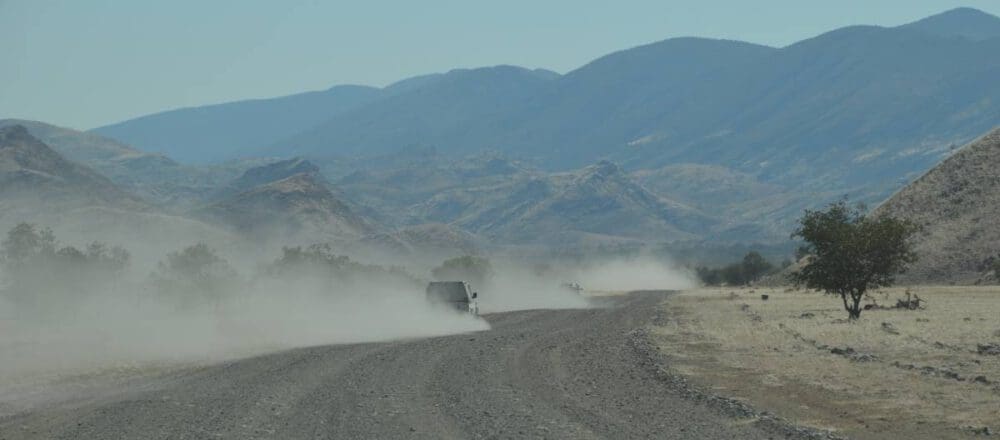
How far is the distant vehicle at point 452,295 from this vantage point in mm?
56031

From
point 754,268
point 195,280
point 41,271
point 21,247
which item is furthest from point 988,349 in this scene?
point 754,268

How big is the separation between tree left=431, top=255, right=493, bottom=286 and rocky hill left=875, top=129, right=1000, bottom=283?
53.8 meters

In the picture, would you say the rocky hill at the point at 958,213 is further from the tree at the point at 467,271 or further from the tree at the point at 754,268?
the tree at the point at 467,271

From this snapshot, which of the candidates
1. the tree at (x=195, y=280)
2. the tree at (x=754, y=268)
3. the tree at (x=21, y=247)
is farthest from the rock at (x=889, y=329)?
the tree at (x=754, y=268)

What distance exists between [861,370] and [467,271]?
132783mm

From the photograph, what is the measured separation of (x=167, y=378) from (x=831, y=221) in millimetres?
37852

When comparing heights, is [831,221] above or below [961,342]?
above

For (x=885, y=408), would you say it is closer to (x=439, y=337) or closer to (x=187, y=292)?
(x=439, y=337)

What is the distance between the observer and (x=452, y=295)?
185 feet

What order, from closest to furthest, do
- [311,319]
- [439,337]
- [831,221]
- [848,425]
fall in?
[848,425], [439,337], [831,221], [311,319]

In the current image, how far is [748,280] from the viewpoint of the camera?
187000 millimetres

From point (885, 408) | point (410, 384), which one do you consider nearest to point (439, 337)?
point (410, 384)

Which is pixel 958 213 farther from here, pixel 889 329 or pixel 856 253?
pixel 889 329

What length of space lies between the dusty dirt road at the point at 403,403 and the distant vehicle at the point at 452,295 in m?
19.3
